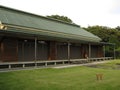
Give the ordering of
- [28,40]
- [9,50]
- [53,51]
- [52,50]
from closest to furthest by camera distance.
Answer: [9,50], [28,40], [52,50], [53,51]

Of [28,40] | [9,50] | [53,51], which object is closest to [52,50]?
[53,51]

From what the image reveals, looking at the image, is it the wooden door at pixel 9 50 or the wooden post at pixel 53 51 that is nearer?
the wooden door at pixel 9 50

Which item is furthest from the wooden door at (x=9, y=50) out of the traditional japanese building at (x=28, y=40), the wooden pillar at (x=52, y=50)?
the wooden pillar at (x=52, y=50)

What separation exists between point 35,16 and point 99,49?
1465 cm

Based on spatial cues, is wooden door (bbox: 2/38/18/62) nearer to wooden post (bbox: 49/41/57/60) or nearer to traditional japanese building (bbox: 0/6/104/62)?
traditional japanese building (bbox: 0/6/104/62)

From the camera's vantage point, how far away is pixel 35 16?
1121 inches

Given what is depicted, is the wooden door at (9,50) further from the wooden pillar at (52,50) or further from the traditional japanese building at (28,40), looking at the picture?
the wooden pillar at (52,50)

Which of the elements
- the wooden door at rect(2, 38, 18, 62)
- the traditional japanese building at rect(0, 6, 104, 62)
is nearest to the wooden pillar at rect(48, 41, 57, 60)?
Answer: the traditional japanese building at rect(0, 6, 104, 62)

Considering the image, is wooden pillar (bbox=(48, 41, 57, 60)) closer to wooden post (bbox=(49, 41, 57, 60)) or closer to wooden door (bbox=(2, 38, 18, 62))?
wooden post (bbox=(49, 41, 57, 60))

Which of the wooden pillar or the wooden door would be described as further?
the wooden pillar

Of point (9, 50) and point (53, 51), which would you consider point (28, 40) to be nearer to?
point (9, 50)

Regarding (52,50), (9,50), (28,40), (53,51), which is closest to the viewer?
(9,50)

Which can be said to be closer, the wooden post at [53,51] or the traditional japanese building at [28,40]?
the traditional japanese building at [28,40]

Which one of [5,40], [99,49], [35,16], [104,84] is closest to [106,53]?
[99,49]
